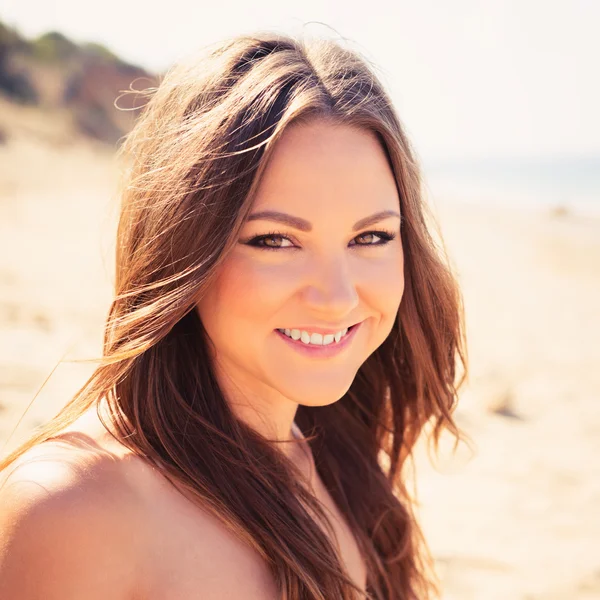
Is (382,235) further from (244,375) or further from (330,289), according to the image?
(244,375)

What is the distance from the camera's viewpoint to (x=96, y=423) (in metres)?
1.72

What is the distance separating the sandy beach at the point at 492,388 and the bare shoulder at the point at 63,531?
0.48m

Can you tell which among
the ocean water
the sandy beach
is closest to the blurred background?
the sandy beach

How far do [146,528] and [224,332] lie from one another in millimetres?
511

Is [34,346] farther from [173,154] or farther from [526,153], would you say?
[526,153]

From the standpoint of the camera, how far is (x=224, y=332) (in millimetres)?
1818

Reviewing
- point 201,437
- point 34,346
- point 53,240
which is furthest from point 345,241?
point 53,240

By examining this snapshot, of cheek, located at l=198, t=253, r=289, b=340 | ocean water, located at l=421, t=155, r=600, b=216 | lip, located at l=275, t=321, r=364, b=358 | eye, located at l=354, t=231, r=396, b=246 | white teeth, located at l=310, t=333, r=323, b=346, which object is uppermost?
eye, located at l=354, t=231, r=396, b=246

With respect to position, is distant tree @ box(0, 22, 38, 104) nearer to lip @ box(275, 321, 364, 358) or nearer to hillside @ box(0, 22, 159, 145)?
hillside @ box(0, 22, 159, 145)

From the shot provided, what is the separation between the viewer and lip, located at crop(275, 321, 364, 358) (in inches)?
71.0

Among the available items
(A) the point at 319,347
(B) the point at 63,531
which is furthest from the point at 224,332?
(B) the point at 63,531

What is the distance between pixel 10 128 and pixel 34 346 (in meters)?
19.5

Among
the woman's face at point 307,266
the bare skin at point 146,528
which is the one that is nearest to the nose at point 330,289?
the woman's face at point 307,266

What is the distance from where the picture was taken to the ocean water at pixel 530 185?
3106cm
